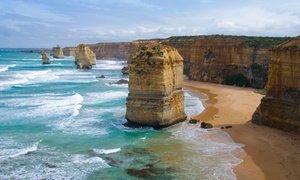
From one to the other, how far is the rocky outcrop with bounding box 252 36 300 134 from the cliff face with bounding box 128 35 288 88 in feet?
76.7

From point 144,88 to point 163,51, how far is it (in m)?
3.06

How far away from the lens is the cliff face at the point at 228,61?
46.9m

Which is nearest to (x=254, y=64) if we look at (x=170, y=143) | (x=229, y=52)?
(x=229, y=52)

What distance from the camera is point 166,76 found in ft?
75.4

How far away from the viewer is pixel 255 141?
20625 mm

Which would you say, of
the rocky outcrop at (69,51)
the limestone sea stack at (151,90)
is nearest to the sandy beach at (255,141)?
the limestone sea stack at (151,90)

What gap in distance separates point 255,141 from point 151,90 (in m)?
7.71

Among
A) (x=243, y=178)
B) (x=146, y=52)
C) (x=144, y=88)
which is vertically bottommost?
(x=243, y=178)

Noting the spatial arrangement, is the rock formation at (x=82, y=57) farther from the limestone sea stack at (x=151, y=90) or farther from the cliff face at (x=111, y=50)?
the limestone sea stack at (x=151, y=90)

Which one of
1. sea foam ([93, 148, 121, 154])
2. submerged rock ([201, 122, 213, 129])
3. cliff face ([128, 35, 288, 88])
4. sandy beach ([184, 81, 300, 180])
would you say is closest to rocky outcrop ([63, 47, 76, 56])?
cliff face ([128, 35, 288, 88])

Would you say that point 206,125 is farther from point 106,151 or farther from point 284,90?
point 106,151

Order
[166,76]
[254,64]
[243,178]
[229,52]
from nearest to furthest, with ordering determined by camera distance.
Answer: [243,178], [166,76], [254,64], [229,52]

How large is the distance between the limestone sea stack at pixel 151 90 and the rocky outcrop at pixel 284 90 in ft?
22.3

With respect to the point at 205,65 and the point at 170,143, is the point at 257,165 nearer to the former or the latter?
the point at 170,143
